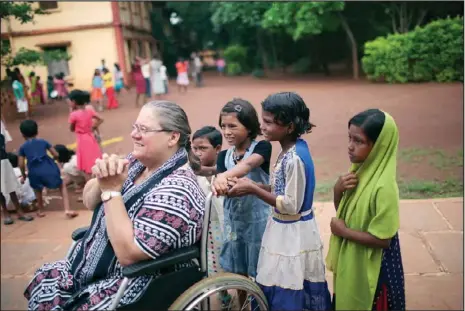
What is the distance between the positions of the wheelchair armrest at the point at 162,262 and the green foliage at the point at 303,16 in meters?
13.0

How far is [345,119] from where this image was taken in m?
8.59

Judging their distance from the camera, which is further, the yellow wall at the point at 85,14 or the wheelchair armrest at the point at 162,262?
the yellow wall at the point at 85,14

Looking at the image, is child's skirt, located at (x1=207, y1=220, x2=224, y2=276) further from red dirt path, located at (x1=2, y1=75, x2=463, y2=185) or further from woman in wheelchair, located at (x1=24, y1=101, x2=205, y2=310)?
red dirt path, located at (x1=2, y1=75, x2=463, y2=185)

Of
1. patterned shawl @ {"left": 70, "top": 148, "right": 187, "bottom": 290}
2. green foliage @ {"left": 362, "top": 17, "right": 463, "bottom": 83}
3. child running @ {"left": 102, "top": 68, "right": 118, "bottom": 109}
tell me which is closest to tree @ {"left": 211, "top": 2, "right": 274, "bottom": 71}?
green foliage @ {"left": 362, "top": 17, "right": 463, "bottom": 83}

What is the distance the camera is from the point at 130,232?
1537mm

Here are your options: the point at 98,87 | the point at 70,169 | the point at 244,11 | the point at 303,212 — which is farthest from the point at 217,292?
the point at 244,11

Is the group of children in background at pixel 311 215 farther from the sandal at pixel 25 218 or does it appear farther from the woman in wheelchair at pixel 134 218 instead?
the sandal at pixel 25 218

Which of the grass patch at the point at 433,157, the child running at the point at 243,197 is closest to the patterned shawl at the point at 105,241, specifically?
the child running at the point at 243,197

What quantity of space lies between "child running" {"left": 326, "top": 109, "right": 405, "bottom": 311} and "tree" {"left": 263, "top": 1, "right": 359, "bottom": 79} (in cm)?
1255

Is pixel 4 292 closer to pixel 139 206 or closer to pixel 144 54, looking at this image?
pixel 139 206

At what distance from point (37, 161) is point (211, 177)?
7.94ft

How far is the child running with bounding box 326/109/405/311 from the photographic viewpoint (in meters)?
1.73

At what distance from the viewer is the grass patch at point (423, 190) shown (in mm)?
4258

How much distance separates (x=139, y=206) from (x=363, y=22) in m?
16.9
